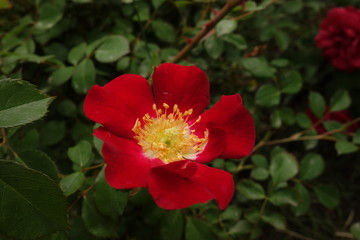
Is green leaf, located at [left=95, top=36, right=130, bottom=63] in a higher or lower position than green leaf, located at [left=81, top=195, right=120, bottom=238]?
higher

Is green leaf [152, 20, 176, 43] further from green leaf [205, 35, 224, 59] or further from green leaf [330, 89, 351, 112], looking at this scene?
green leaf [330, 89, 351, 112]

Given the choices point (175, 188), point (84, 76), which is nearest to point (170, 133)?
point (175, 188)

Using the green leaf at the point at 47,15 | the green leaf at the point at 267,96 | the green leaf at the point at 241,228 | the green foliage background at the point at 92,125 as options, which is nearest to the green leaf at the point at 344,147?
the green foliage background at the point at 92,125

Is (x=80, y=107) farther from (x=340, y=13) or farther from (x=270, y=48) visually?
(x=340, y=13)

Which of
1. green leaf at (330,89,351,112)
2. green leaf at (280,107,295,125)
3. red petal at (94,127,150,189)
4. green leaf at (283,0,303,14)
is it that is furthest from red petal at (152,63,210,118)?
green leaf at (283,0,303,14)

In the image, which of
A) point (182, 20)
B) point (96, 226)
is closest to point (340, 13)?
point (182, 20)

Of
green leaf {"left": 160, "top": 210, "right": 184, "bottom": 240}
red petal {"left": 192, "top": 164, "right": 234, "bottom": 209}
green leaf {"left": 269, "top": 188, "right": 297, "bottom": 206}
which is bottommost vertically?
green leaf {"left": 269, "top": 188, "right": 297, "bottom": 206}

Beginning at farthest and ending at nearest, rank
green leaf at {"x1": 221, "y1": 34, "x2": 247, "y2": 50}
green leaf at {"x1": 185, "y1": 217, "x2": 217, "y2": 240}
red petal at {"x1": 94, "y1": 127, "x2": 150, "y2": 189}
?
1. green leaf at {"x1": 221, "y1": 34, "x2": 247, "y2": 50}
2. green leaf at {"x1": 185, "y1": 217, "x2": 217, "y2": 240}
3. red petal at {"x1": 94, "y1": 127, "x2": 150, "y2": 189}
